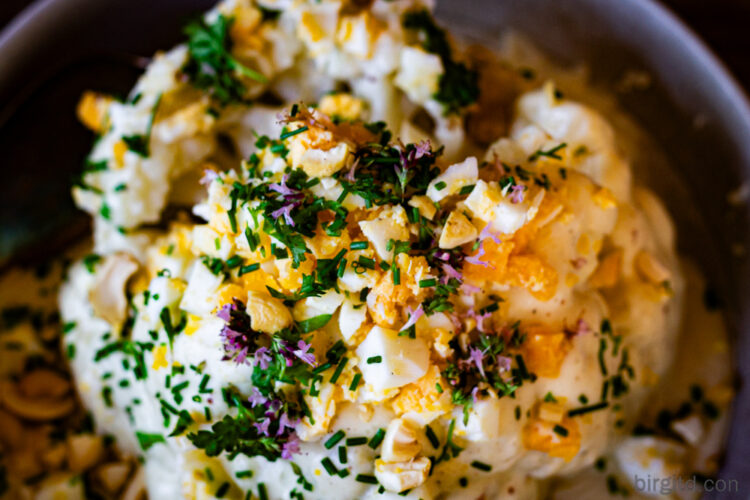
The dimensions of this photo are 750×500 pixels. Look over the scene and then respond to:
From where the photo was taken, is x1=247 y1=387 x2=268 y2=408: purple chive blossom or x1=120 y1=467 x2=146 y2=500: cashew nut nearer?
x1=247 y1=387 x2=268 y2=408: purple chive blossom

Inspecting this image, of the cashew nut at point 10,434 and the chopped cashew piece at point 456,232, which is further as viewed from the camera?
the cashew nut at point 10,434

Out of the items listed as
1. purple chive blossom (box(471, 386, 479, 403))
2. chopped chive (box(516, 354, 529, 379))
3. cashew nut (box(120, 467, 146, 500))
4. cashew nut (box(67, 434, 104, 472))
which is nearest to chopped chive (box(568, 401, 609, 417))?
chopped chive (box(516, 354, 529, 379))

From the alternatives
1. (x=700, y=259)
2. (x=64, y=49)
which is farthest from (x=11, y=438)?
(x=700, y=259)

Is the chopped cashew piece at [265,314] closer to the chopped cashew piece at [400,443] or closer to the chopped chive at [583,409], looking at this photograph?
the chopped cashew piece at [400,443]

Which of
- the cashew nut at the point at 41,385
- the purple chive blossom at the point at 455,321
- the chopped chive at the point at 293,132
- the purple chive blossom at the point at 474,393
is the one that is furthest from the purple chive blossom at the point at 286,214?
the cashew nut at the point at 41,385

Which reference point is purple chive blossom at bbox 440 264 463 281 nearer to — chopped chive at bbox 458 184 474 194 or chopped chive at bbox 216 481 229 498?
chopped chive at bbox 458 184 474 194

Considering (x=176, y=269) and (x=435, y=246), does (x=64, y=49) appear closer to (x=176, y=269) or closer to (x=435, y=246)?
(x=176, y=269)
